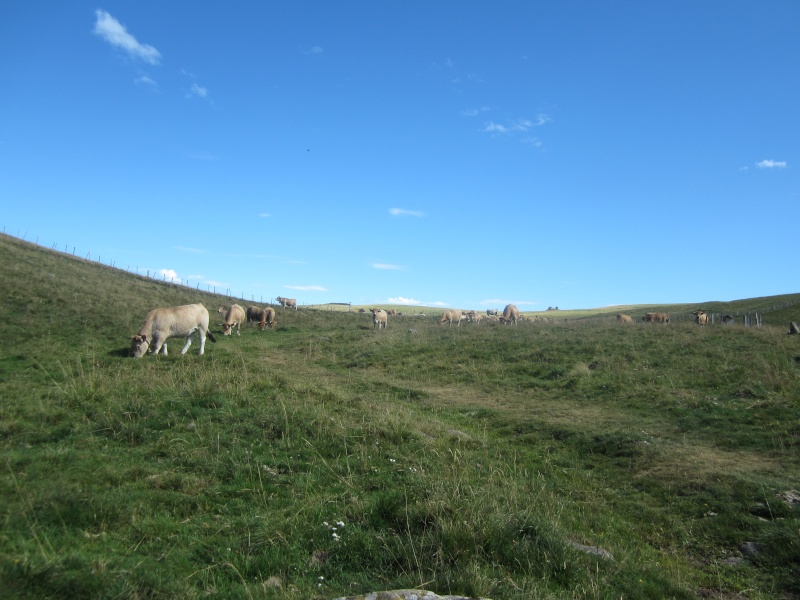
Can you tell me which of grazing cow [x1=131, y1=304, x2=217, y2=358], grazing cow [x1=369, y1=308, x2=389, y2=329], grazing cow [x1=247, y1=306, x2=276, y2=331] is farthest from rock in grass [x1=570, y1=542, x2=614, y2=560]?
grazing cow [x1=369, y1=308, x2=389, y2=329]

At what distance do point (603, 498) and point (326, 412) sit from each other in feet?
16.6

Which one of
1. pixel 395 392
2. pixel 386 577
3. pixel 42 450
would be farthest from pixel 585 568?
pixel 395 392

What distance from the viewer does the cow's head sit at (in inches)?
618

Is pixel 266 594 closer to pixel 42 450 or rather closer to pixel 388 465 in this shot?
pixel 388 465

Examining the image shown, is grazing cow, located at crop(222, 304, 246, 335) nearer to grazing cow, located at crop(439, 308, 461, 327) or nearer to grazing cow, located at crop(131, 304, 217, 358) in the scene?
grazing cow, located at crop(131, 304, 217, 358)

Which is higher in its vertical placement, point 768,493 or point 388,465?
point 388,465

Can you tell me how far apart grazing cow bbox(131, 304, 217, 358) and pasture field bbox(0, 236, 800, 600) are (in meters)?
0.76

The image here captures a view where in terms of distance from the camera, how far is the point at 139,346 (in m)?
15.8

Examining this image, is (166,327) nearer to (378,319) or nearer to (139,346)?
(139,346)

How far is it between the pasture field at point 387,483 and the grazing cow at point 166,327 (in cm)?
76

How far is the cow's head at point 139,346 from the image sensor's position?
15704 mm

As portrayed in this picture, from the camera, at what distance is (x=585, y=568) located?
5281 millimetres

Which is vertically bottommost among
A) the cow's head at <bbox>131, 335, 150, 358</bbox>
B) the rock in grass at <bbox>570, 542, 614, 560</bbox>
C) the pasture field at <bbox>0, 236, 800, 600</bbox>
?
the rock in grass at <bbox>570, 542, 614, 560</bbox>

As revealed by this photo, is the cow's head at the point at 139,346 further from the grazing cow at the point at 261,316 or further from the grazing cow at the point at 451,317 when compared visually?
the grazing cow at the point at 451,317
